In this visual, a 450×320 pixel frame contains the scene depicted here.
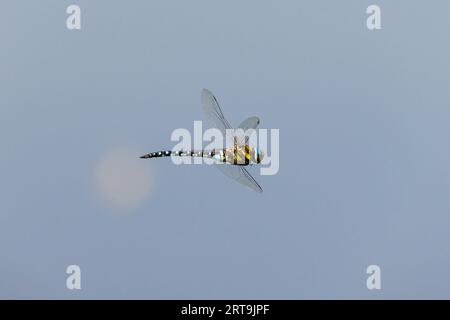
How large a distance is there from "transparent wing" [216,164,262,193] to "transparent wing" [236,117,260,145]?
5.51ft

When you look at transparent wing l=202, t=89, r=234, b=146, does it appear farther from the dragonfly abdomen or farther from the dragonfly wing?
the dragonfly abdomen

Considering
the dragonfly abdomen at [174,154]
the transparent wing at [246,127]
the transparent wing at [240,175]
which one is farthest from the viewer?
the dragonfly abdomen at [174,154]

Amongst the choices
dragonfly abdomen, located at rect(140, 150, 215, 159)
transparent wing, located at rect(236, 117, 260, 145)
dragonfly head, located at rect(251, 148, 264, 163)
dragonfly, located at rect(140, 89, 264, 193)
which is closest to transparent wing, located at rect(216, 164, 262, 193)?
dragonfly, located at rect(140, 89, 264, 193)

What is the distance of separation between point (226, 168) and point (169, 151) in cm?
447

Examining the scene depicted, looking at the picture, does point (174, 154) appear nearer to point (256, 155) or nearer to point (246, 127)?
point (246, 127)

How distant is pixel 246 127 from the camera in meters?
35.8

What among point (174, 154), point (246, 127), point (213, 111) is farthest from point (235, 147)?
point (174, 154)

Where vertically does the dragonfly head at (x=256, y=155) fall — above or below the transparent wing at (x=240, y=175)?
above

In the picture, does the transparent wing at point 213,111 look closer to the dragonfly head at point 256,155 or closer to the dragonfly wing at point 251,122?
the dragonfly wing at point 251,122

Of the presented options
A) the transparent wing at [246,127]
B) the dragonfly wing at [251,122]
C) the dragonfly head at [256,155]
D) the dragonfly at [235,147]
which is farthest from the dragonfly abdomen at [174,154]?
the dragonfly head at [256,155]

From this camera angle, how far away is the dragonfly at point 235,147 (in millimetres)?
35469
